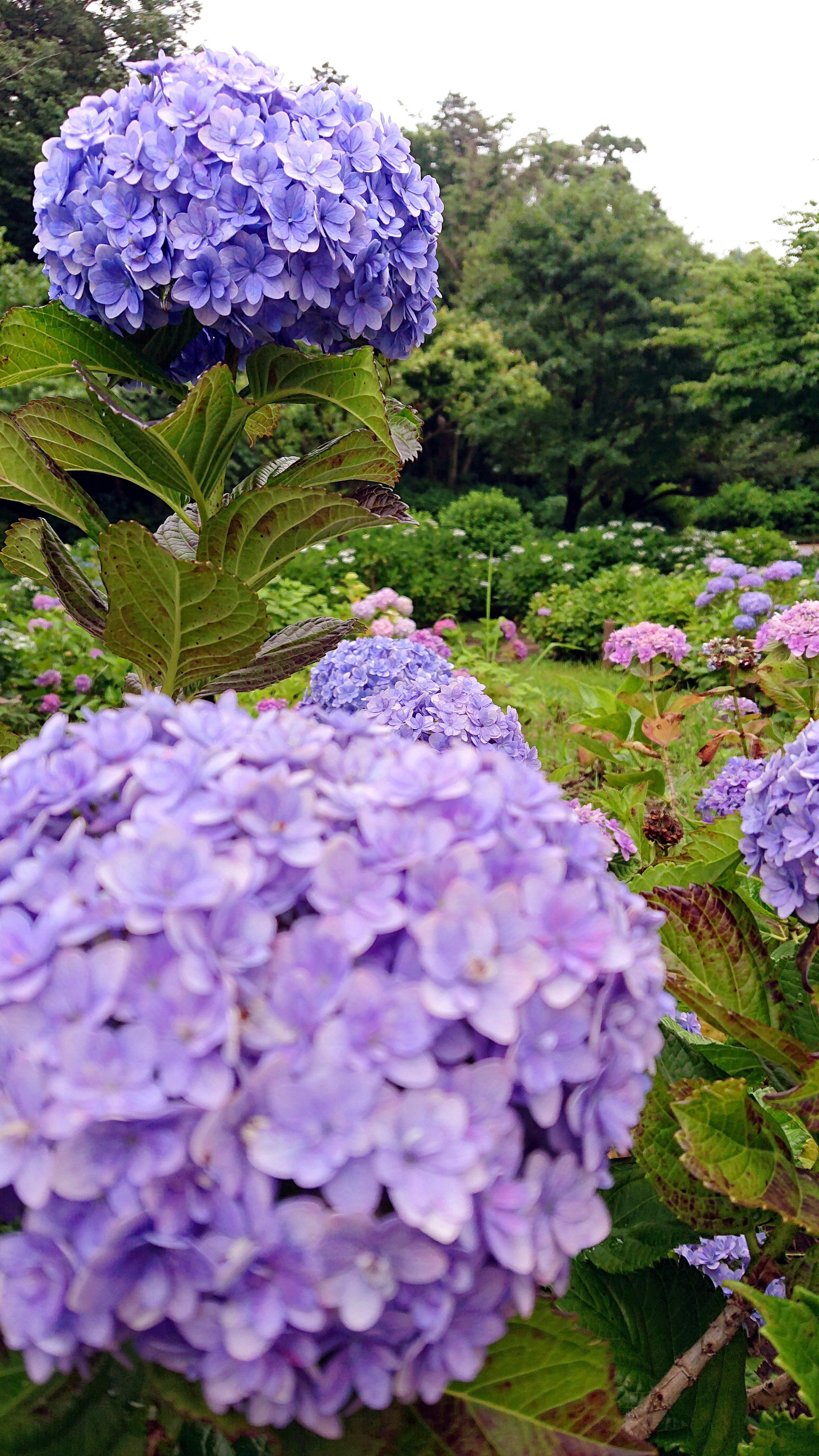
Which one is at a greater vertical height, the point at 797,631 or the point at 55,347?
the point at 55,347

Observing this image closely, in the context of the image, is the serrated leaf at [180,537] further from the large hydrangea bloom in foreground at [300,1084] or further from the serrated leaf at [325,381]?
the large hydrangea bloom in foreground at [300,1084]

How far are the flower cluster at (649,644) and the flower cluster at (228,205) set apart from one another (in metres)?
2.31

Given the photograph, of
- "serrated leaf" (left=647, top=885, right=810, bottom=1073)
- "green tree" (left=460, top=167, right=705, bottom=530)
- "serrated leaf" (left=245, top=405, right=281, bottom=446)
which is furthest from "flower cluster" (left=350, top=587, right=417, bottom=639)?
"green tree" (left=460, top=167, right=705, bottom=530)

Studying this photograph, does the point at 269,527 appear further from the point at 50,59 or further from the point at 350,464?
the point at 50,59

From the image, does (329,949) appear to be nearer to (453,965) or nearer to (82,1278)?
(453,965)

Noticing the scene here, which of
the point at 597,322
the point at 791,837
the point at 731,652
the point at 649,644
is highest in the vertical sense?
the point at 597,322

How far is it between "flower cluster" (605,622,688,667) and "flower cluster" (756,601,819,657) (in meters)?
0.43

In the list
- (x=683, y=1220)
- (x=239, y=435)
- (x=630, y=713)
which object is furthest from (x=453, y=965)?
(x=630, y=713)

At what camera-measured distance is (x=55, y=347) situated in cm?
145

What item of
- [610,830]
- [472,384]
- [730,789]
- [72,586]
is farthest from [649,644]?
[472,384]

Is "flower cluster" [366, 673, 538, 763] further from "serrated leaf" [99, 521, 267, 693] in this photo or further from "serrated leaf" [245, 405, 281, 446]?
"serrated leaf" [245, 405, 281, 446]

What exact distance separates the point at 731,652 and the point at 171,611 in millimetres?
2257

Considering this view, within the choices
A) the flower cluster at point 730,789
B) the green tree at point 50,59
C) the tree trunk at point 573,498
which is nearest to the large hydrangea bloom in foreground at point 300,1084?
the flower cluster at point 730,789

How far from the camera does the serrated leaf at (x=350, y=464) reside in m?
1.46
